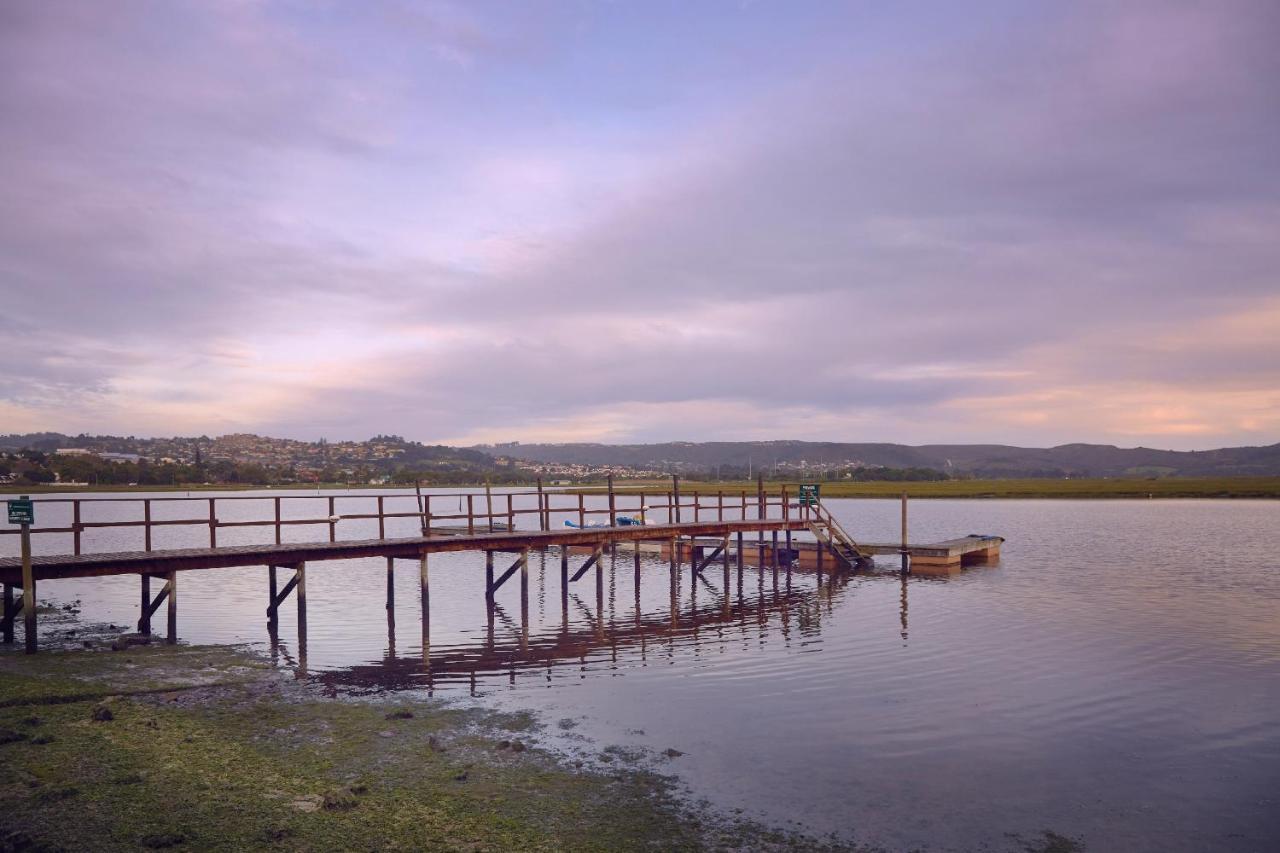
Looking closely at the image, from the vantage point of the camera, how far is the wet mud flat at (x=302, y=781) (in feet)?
31.3

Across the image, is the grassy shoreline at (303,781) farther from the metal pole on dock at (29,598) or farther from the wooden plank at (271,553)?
the wooden plank at (271,553)

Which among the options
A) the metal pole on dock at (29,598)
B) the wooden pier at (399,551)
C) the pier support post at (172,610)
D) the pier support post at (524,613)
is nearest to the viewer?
the metal pole on dock at (29,598)

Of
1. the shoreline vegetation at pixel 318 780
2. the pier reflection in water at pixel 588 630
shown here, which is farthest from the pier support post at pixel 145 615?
the shoreline vegetation at pixel 318 780

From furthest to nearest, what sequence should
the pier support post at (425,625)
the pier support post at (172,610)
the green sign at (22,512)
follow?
1. the pier support post at (172,610)
2. the pier support post at (425,625)
3. the green sign at (22,512)

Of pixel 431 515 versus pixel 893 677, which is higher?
pixel 431 515

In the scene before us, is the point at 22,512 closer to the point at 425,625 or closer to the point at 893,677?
the point at 425,625

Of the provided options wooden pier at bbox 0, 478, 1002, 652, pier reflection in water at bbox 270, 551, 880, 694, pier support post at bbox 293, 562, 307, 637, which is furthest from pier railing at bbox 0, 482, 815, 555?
pier reflection in water at bbox 270, 551, 880, 694

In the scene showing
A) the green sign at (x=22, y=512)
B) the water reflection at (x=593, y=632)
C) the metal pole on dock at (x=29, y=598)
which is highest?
the green sign at (x=22, y=512)

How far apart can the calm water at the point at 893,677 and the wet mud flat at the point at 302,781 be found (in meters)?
1.25

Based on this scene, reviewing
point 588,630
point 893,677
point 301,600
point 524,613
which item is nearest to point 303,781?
point 893,677

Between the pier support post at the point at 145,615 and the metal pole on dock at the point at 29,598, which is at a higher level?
the metal pole on dock at the point at 29,598

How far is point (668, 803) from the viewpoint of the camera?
1114 cm

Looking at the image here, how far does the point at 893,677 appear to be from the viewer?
18.9 meters

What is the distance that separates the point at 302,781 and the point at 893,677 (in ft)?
41.4
